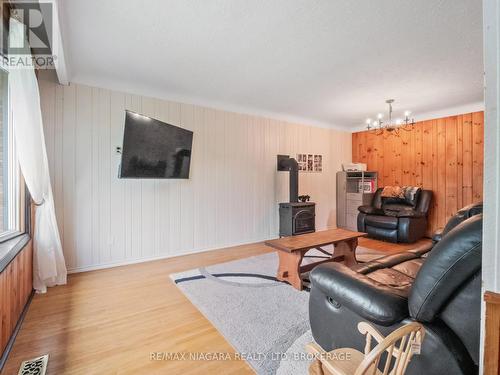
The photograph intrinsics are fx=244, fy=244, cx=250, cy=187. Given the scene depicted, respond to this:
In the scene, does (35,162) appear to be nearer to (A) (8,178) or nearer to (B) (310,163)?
(A) (8,178)

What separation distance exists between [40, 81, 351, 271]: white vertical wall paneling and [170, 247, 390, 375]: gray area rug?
3.09 feet

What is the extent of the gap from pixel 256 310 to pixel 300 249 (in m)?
0.73

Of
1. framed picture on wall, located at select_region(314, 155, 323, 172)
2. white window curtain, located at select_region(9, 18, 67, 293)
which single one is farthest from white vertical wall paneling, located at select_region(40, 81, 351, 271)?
white window curtain, located at select_region(9, 18, 67, 293)

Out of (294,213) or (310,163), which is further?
(310,163)

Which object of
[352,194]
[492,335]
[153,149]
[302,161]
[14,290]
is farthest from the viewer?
[352,194]

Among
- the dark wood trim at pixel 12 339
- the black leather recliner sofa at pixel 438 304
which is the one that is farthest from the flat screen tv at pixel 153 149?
the black leather recliner sofa at pixel 438 304

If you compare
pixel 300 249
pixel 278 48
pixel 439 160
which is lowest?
pixel 300 249

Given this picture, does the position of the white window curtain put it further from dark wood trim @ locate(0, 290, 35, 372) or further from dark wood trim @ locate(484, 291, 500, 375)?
dark wood trim @ locate(484, 291, 500, 375)

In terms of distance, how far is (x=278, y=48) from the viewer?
2.44 m

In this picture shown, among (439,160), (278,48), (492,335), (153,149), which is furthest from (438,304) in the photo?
(439,160)

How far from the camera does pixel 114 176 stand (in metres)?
3.26

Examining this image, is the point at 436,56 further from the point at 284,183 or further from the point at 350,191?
the point at 350,191

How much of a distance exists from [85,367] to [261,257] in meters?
2.41

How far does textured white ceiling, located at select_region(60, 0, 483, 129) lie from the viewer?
6.21 feet
